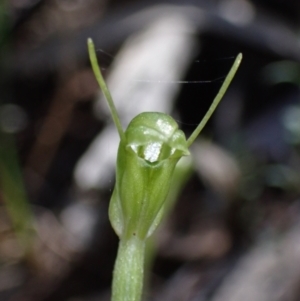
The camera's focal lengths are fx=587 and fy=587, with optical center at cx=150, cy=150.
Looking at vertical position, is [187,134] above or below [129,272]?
above

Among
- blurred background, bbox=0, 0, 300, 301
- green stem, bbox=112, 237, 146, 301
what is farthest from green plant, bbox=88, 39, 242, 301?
blurred background, bbox=0, 0, 300, 301

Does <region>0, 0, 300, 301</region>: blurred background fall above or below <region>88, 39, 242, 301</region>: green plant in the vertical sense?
above

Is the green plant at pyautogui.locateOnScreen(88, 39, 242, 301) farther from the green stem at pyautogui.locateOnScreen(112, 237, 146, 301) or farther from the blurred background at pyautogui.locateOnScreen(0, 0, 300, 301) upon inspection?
the blurred background at pyautogui.locateOnScreen(0, 0, 300, 301)

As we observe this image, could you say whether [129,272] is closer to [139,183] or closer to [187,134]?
[139,183]

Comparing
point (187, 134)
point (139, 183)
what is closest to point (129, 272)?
point (139, 183)

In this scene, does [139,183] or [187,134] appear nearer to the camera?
[139,183]

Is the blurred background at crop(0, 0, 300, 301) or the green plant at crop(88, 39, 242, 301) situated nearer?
the green plant at crop(88, 39, 242, 301)

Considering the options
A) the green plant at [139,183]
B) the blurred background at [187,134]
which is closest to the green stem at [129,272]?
the green plant at [139,183]

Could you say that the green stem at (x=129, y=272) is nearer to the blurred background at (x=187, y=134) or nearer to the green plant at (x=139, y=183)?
the green plant at (x=139, y=183)
